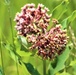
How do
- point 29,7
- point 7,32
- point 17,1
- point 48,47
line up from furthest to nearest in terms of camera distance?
point 17,1, point 7,32, point 29,7, point 48,47

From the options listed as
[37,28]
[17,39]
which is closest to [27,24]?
[37,28]

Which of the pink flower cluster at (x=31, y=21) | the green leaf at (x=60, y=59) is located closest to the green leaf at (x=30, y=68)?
the green leaf at (x=60, y=59)

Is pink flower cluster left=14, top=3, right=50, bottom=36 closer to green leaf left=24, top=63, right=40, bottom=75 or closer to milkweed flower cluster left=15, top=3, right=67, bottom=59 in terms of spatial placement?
milkweed flower cluster left=15, top=3, right=67, bottom=59

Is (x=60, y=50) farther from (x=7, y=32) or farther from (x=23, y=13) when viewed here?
(x=7, y=32)

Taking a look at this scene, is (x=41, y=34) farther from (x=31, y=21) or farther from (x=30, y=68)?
(x=30, y=68)

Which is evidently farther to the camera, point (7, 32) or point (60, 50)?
point (7, 32)

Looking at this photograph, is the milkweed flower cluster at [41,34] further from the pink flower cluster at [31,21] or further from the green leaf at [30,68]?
the green leaf at [30,68]

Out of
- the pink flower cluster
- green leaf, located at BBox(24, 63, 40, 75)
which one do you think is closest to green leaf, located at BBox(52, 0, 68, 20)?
the pink flower cluster

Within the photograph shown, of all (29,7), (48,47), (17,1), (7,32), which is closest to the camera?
(48,47)
